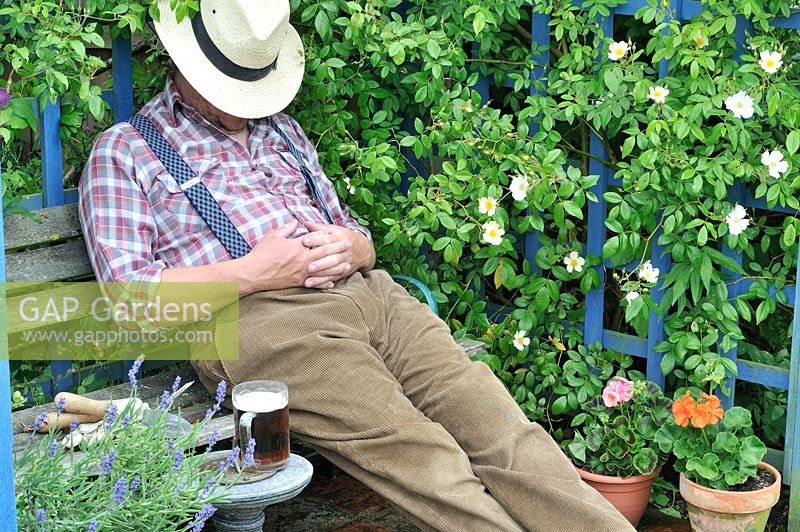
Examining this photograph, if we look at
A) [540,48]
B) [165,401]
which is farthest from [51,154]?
[540,48]

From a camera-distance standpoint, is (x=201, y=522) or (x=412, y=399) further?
(x=412, y=399)

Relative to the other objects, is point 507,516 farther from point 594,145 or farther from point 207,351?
point 594,145

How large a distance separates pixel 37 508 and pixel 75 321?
52.6 inches

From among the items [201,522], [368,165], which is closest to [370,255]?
[368,165]

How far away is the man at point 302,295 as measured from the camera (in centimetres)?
280

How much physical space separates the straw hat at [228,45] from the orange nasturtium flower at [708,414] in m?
1.47

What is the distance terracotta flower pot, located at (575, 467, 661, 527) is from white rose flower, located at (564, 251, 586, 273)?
1.98 feet

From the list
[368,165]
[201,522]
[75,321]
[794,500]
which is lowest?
[794,500]

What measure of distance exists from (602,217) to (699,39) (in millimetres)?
647

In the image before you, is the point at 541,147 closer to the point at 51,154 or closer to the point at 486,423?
the point at 486,423

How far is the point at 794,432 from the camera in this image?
10.8 ft

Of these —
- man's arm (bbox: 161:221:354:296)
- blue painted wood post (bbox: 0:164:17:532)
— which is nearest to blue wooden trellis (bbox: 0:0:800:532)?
man's arm (bbox: 161:221:354:296)

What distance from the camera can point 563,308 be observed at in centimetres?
371

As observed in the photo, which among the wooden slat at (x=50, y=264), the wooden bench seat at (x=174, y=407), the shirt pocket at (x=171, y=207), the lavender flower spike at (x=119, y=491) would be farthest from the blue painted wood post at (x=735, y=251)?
the lavender flower spike at (x=119, y=491)
